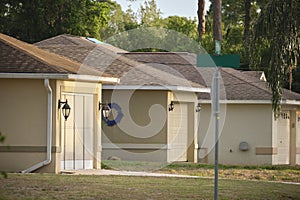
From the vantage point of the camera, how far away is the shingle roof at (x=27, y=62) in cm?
2102

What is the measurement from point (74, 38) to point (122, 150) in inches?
268

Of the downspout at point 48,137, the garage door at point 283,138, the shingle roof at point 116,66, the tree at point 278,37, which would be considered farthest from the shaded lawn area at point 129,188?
the garage door at point 283,138

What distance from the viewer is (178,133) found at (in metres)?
29.6

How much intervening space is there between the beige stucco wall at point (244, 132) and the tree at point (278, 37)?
9.65 m

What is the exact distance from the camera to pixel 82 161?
2328 centimetres

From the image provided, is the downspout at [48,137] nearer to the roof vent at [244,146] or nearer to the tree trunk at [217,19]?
the roof vent at [244,146]

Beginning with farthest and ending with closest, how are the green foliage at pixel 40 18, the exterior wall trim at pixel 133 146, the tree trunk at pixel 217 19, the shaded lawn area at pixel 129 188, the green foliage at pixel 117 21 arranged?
the green foliage at pixel 117 21, the tree trunk at pixel 217 19, the green foliage at pixel 40 18, the exterior wall trim at pixel 133 146, the shaded lawn area at pixel 129 188

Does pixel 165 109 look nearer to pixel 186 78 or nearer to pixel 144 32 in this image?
pixel 186 78

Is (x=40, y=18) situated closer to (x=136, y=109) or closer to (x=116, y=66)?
(x=116, y=66)

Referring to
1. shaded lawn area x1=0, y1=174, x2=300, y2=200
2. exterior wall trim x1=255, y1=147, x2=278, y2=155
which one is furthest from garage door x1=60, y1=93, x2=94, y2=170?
exterior wall trim x1=255, y1=147, x2=278, y2=155

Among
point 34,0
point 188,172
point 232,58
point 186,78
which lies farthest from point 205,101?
point 232,58

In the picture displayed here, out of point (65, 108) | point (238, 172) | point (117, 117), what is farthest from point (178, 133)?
point (65, 108)

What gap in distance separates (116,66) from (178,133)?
3578 millimetres

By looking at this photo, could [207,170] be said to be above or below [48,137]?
below
